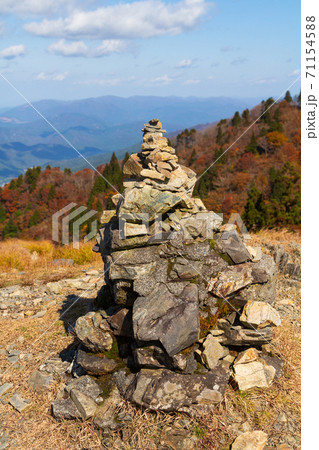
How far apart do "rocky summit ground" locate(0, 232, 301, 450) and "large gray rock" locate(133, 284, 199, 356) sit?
111cm

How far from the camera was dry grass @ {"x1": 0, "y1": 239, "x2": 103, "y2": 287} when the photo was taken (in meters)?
12.8

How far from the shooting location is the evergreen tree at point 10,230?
4759cm

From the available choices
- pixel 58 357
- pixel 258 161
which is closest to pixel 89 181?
pixel 258 161

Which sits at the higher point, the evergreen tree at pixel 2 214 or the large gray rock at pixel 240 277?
the large gray rock at pixel 240 277

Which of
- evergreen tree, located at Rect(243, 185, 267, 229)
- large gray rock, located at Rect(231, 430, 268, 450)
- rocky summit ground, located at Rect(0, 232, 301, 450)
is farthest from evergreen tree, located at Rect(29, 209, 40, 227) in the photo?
large gray rock, located at Rect(231, 430, 268, 450)

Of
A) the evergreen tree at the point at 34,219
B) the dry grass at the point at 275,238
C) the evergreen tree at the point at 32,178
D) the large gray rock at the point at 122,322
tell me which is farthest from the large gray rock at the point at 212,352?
the evergreen tree at the point at 32,178

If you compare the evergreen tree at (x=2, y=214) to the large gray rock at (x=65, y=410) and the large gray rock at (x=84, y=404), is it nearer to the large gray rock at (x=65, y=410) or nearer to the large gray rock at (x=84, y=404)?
the large gray rock at (x=65, y=410)

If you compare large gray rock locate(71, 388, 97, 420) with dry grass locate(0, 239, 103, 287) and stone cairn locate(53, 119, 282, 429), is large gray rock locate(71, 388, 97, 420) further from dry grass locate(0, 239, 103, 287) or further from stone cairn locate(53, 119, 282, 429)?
dry grass locate(0, 239, 103, 287)

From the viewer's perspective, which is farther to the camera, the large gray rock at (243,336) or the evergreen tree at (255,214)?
the evergreen tree at (255,214)

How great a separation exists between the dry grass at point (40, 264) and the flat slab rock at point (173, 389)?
25.8 ft

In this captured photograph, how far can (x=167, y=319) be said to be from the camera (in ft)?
18.2

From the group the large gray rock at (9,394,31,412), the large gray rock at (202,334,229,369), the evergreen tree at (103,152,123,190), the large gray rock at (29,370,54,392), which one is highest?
the evergreen tree at (103,152,123,190)

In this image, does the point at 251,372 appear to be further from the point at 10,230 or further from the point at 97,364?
the point at 10,230

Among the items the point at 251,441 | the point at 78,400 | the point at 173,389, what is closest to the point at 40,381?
the point at 78,400
